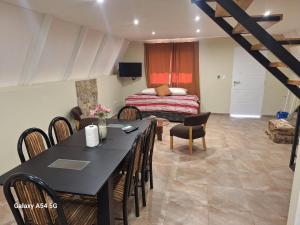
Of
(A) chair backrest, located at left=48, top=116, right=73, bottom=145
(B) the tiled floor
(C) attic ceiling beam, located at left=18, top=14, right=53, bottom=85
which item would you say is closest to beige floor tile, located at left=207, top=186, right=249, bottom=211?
(B) the tiled floor

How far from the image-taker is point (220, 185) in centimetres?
286

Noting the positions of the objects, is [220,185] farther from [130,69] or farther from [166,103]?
[130,69]

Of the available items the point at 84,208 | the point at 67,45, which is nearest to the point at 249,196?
the point at 84,208

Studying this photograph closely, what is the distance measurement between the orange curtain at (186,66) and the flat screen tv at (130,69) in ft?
3.70

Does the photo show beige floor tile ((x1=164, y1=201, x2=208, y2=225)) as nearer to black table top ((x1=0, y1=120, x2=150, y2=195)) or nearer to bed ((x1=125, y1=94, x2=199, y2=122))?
black table top ((x1=0, y1=120, x2=150, y2=195))

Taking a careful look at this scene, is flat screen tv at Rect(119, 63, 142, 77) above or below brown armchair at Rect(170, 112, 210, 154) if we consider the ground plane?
above

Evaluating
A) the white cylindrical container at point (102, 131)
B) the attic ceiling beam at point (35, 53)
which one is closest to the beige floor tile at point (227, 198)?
the white cylindrical container at point (102, 131)

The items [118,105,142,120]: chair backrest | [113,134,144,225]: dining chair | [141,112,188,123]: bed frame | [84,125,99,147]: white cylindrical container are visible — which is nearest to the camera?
[113,134,144,225]: dining chair

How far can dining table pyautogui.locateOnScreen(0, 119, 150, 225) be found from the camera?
153cm

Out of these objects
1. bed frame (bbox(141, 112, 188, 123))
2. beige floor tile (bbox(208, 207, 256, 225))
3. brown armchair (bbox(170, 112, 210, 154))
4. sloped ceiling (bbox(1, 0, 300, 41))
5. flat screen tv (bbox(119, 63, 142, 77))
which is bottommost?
beige floor tile (bbox(208, 207, 256, 225))

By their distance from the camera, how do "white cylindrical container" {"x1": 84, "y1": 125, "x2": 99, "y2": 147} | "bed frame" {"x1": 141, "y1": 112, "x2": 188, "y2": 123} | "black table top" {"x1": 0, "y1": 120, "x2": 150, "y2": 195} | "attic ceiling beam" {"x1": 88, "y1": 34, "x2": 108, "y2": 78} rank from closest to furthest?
"black table top" {"x1": 0, "y1": 120, "x2": 150, "y2": 195} → "white cylindrical container" {"x1": 84, "y1": 125, "x2": 99, "y2": 147} → "attic ceiling beam" {"x1": 88, "y1": 34, "x2": 108, "y2": 78} → "bed frame" {"x1": 141, "y1": 112, "x2": 188, "y2": 123}

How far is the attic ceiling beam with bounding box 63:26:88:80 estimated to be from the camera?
4.19m

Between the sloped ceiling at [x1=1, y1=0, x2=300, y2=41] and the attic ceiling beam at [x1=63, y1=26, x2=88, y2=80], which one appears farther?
the attic ceiling beam at [x1=63, y1=26, x2=88, y2=80]

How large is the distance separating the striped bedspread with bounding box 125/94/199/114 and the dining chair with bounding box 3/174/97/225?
4.36 meters
